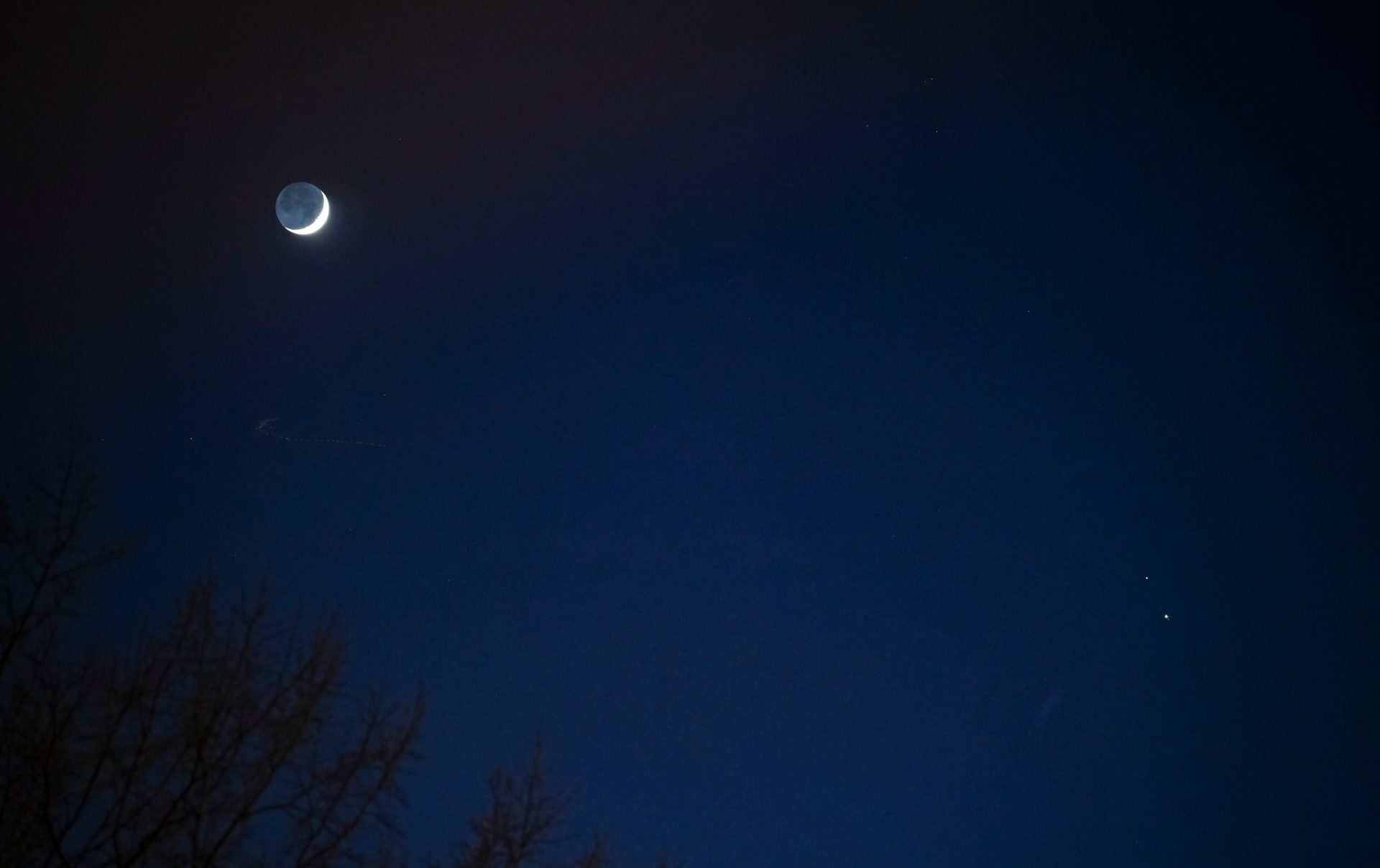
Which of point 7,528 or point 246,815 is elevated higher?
point 7,528

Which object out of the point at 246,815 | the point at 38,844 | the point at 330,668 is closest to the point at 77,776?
the point at 38,844

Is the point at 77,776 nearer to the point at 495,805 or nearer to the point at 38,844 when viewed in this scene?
the point at 38,844

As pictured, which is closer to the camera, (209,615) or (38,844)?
(38,844)

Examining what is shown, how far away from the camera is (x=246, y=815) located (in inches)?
314

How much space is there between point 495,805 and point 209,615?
377 cm

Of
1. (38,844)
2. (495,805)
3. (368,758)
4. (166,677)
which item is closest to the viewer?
(38,844)

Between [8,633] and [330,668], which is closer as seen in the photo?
[8,633]

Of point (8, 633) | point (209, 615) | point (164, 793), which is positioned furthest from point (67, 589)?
point (164, 793)

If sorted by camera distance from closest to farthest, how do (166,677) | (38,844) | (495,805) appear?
(38,844) → (166,677) → (495,805)

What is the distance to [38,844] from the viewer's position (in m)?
7.36

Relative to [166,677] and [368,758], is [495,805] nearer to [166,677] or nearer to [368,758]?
[368,758]

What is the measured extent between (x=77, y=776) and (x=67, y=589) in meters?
1.58

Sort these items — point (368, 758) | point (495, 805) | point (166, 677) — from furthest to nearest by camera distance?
point (495, 805), point (368, 758), point (166, 677)

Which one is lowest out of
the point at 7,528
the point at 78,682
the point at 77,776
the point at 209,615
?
the point at 77,776
